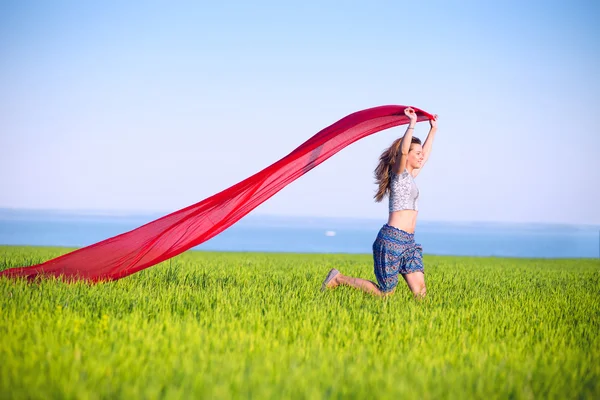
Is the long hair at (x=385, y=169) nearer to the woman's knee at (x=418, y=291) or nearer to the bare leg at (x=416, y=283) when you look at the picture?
the bare leg at (x=416, y=283)

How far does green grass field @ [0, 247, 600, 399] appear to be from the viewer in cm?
371

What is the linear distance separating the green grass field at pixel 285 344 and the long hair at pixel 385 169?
1.30m

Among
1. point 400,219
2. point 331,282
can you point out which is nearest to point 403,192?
point 400,219

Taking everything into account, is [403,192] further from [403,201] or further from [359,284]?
[359,284]

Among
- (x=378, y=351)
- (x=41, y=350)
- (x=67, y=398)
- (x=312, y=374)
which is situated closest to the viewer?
(x=67, y=398)

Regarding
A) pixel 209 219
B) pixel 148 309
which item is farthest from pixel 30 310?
pixel 209 219

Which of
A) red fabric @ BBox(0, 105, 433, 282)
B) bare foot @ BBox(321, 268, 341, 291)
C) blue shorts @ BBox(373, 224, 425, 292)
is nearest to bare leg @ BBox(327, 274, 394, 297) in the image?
bare foot @ BBox(321, 268, 341, 291)

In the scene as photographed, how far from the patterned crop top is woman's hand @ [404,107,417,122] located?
644mm

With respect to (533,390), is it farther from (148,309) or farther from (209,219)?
(209,219)

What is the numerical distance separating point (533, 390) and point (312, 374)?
1.45 meters

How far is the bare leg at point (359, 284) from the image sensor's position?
744 centimetres

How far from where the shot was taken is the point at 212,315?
593 cm

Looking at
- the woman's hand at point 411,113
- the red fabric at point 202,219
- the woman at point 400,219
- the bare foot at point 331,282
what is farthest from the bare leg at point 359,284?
the woman's hand at point 411,113

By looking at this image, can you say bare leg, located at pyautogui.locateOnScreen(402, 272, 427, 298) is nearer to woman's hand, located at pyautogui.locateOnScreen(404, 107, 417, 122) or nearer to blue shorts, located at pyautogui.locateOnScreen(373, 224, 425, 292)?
blue shorts, located at pyautogui.locateOnScreen(373, 224, 425, 292)
